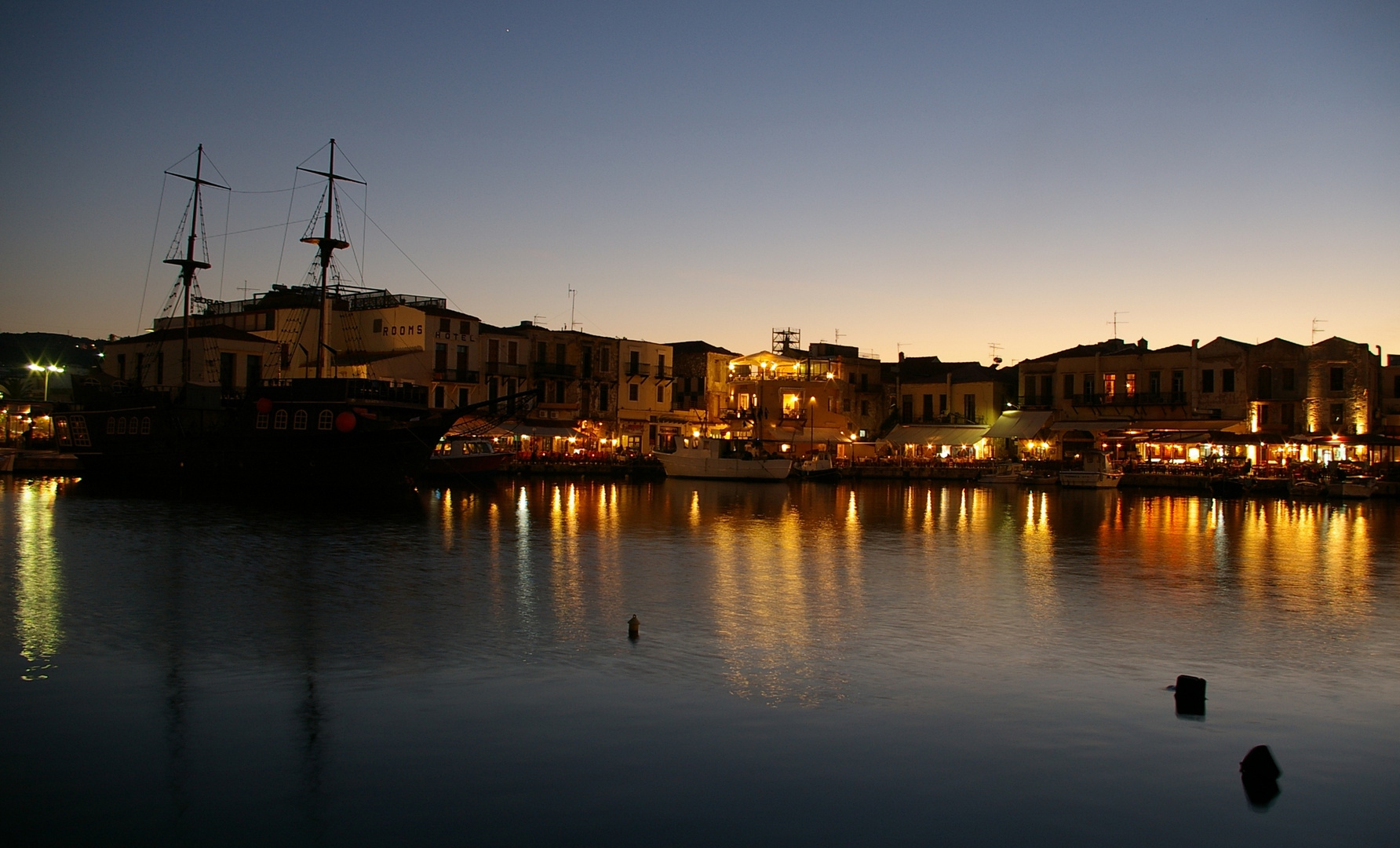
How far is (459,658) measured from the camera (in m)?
12.2

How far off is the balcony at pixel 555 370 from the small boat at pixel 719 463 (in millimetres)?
9008

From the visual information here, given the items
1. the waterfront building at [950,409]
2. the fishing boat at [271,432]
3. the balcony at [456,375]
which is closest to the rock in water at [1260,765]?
the fishing boat at [271,432]

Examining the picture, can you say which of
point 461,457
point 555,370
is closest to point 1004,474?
point 555,370

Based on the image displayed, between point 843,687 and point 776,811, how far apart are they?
365 cm

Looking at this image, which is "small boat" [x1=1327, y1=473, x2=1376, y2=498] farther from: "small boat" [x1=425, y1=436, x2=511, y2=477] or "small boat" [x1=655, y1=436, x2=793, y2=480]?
"small boat" [x1=425, y1=436, x2=511, y2=477]

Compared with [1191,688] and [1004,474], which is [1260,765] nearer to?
[1191,688]

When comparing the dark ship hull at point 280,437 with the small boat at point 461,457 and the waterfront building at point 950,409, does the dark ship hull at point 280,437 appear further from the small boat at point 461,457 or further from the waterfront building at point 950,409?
the waterfront building at point 950,409

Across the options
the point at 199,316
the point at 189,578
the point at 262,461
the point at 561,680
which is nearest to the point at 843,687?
the point at 561,680

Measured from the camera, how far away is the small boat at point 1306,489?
46938 millimetres

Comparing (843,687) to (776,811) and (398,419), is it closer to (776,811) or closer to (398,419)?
(776,811)

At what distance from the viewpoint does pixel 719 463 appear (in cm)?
6088

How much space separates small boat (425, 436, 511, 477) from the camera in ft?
179

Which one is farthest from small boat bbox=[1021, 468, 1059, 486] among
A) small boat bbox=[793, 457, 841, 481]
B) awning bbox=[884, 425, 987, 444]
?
small boat bbox=[793, 457, 841, 481]

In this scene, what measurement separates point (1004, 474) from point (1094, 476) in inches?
269
